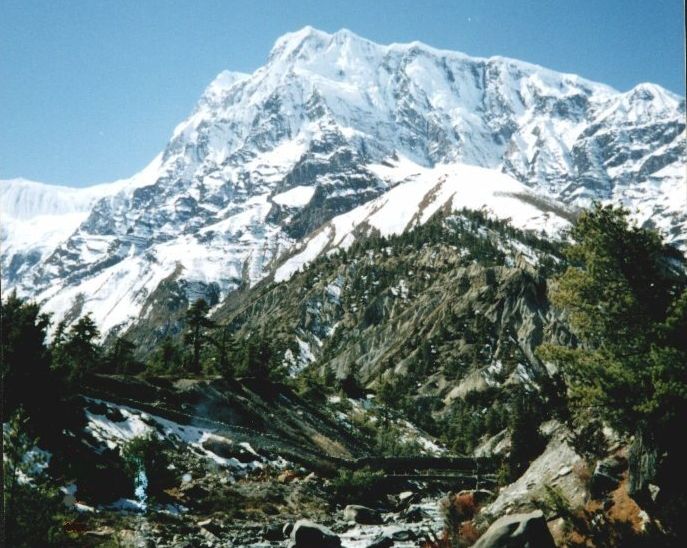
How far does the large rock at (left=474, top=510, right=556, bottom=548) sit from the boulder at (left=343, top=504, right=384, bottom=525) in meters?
20.8

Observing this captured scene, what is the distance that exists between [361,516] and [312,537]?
35.5ft

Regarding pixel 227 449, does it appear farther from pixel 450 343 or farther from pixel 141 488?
pixel 450 343

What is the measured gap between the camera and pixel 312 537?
29.9 metres

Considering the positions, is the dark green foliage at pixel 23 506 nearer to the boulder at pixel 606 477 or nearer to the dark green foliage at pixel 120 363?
the boulder at pixel 606 477

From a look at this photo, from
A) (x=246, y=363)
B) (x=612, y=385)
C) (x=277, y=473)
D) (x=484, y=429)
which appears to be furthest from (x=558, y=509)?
(x=484, y=429)

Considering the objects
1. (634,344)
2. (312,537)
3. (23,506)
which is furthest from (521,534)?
(23,506)

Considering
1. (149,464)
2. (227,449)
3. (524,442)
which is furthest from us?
(227,449)

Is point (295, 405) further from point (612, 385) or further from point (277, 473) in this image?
point (612, 385)

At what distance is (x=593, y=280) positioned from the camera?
68.0 ft

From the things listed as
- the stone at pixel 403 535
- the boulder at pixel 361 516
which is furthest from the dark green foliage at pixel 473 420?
the stone at pixel 403 535

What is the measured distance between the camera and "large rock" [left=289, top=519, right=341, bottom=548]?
1159 inches

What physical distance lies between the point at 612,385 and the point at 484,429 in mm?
102348

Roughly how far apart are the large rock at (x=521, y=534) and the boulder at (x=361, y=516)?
20794mm

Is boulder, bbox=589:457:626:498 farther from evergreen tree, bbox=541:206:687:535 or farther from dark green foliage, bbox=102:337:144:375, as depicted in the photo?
dark green foliage, bbox=102:337:144:375
